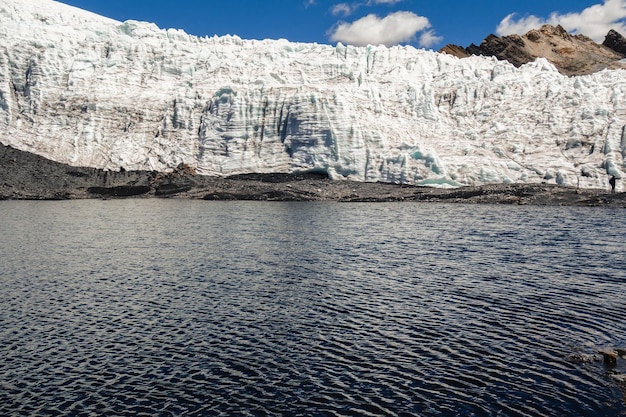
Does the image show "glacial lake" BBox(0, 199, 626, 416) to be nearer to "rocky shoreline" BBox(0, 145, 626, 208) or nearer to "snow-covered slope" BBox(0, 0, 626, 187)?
"rocky shoreline" BBox(0, 145, 626, 208)

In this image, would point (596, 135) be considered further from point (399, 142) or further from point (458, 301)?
point (458, 301)

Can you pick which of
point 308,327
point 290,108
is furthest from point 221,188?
point 308,327

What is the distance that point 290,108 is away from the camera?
13925cm

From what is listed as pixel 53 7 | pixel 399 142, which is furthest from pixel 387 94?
pixel 53 7

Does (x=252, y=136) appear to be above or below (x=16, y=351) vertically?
above

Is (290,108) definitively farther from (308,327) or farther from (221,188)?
(308,327)

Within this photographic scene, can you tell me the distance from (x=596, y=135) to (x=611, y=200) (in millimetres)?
24622

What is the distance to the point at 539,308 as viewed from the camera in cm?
2981

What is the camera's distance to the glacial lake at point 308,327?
1850 cm

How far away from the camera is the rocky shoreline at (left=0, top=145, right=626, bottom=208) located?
117 meters

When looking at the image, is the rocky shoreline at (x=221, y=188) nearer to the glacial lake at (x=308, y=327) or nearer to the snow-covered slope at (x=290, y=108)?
the snow-covered slope at (x=290, y=108)

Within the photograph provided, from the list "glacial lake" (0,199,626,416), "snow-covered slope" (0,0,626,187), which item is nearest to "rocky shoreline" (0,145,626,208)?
"snow-covered slope" (0,0,626,187)

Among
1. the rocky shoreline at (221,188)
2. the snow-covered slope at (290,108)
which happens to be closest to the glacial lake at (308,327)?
the rocky shoreline at (221,188)

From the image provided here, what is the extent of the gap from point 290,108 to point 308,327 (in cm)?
11738
